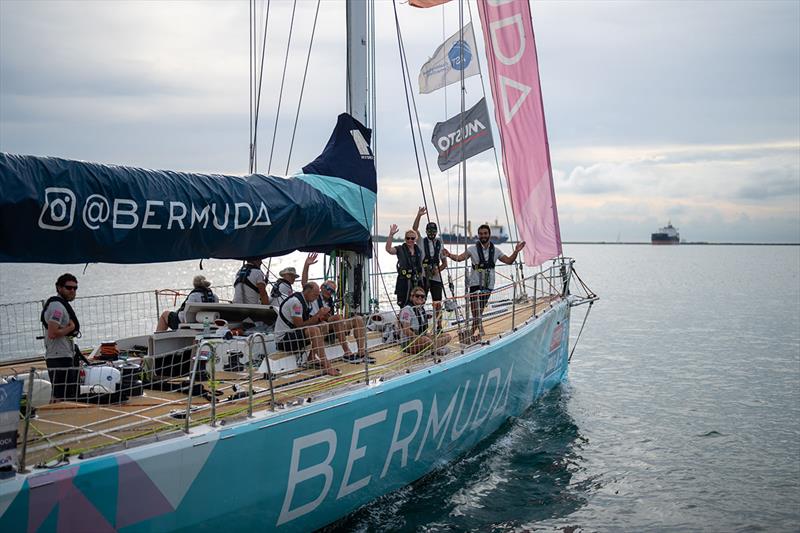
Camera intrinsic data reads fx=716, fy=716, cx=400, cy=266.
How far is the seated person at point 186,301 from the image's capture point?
823 cm

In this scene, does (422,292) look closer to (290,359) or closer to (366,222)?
(366,222)

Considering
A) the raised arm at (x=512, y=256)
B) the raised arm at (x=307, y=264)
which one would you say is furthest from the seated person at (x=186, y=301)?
the raised arm at (x=512, y=256)

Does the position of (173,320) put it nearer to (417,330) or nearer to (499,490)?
(417,330)

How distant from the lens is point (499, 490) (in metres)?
8.43

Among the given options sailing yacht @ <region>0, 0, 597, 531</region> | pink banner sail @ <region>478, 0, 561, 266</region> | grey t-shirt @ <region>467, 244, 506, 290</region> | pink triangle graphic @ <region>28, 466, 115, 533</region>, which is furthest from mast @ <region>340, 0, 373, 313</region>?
pink triangle graphic @ <region>28, 466, 115, 533</region>

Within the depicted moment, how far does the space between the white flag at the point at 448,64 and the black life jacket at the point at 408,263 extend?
4511 mm

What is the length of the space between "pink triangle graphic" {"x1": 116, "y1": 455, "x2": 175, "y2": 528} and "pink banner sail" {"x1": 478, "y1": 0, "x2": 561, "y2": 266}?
7785mm

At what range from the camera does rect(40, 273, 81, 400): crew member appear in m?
5.87

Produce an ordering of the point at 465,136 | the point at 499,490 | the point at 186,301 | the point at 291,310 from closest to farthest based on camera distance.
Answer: the point at 291,310 < the point at 499,490 < the point at 186,301 < the point at 465,136

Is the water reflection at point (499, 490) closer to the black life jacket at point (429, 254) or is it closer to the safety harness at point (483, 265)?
the safety harness at point (483, 265)

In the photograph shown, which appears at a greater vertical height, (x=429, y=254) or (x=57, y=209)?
(x=57, y=209)

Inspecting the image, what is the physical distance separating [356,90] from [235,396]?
172 inches

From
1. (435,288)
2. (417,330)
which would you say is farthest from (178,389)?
(435,288)

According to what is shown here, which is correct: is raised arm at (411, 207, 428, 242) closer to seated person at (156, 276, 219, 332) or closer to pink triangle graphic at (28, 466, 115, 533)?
seated person at (156, 276, 219, 332)
